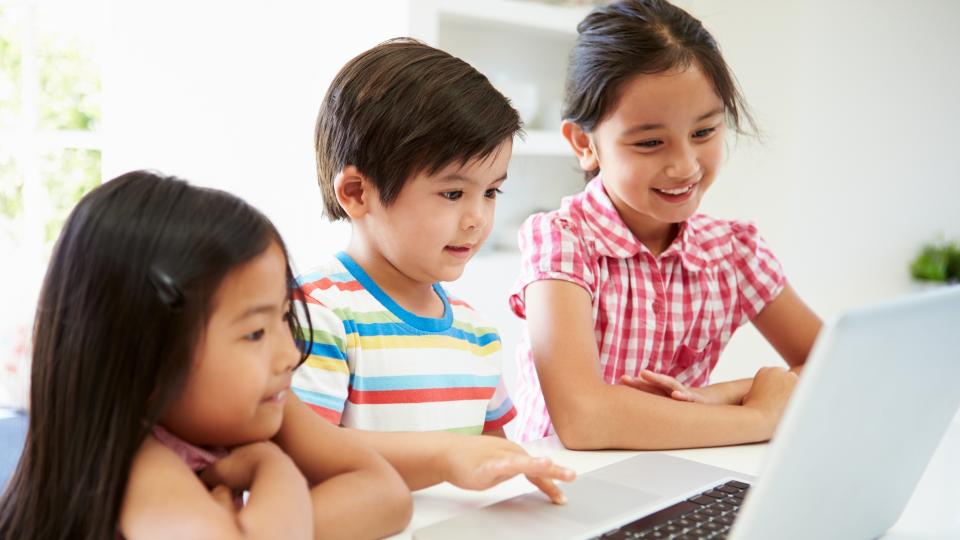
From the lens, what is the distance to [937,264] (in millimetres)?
4000

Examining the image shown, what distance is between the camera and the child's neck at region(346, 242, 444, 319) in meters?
1.24

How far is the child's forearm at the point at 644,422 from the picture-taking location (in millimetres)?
1194

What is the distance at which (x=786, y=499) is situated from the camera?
66cm

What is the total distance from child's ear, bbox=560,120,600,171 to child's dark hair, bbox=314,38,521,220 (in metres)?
0.28

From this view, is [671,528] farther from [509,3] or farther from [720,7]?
[720,7]

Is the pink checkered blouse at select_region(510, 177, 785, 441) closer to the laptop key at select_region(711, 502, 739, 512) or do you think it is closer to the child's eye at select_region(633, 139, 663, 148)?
the child's eye at select_region(633, 139, 663, 148)

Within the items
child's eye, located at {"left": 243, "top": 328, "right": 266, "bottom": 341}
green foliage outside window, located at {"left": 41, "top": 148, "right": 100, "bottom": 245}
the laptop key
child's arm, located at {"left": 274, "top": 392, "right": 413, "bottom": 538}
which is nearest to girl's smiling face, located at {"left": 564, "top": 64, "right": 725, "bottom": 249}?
the laptop key

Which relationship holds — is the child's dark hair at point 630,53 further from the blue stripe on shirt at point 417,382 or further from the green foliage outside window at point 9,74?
the green foliage outside window at point 9,74

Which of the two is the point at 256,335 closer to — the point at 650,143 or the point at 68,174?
the point at 650,143

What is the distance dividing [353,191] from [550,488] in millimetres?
473

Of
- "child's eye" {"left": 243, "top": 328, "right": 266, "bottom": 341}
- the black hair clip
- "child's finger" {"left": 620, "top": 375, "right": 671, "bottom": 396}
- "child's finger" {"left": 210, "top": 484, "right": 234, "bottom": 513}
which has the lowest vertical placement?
"child's finger" {"left": 620, "top": 375, "right": 671, "bottom": 396}

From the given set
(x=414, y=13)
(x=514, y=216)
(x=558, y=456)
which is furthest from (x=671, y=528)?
(x=514, y=216)

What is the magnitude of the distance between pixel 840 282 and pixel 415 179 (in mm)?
3172

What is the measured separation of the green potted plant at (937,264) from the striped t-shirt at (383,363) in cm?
322
